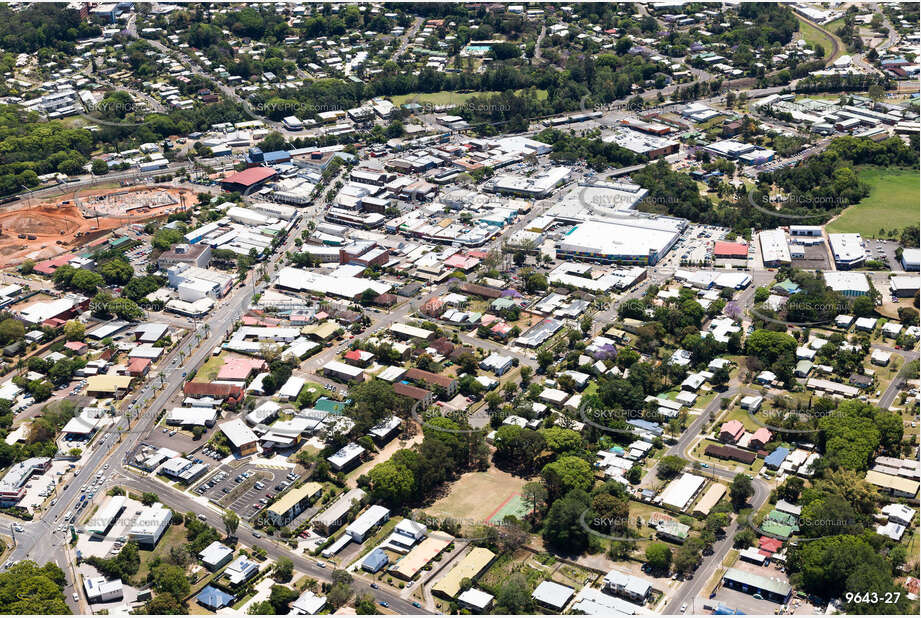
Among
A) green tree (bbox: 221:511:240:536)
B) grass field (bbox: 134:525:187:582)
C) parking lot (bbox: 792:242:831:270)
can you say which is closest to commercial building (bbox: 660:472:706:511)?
green tree (bbox: 221:511:240:536)

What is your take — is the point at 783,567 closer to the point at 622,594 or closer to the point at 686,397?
the point at 622,594

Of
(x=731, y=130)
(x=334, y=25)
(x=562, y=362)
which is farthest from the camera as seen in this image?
(x=334, y=25)

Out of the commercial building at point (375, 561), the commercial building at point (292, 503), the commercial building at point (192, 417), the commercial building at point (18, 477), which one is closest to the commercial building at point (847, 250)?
the commercial building at point (292, 503)

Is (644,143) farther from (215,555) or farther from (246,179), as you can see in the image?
(215,555)

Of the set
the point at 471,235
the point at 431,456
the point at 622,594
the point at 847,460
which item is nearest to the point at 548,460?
the point at 431,456

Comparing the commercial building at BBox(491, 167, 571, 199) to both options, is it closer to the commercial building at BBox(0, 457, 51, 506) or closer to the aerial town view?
the aerial town view

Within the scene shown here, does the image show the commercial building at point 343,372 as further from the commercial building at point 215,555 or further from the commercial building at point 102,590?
the commercial building at point 102,590

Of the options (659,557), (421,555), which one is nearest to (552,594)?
(659,557)
